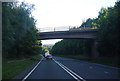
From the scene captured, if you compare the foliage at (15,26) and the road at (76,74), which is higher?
the foliage at (15,26)

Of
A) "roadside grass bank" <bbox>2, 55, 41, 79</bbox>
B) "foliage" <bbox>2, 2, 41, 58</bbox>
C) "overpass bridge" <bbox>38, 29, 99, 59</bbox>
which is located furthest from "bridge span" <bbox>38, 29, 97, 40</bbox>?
Answer: "roadside grass bank" <bbox>2, 55, 41, 79</bbox>

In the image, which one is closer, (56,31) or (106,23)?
(106,23)

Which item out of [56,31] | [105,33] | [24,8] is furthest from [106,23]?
[56,31]

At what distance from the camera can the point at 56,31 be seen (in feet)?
176

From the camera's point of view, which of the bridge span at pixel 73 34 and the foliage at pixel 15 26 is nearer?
the foliage at pixel 15 26

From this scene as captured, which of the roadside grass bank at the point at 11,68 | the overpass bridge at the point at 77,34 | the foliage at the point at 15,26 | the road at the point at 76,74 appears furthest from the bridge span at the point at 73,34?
the road at the point at 76,74

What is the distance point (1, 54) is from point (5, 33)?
3796 millimetres

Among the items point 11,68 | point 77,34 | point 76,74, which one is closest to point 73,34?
point 77,34

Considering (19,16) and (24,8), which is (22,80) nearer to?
(19,16)

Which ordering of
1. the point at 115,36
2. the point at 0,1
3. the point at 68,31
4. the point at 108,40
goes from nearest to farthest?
1. the point at 0,1
2. the point at 115,36
3. the point at 108,40
4. the point at 68,31

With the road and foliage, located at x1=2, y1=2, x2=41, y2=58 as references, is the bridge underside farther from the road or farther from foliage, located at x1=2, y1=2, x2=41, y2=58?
the road

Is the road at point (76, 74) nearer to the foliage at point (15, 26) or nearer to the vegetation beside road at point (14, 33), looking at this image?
the vegetation beside road at point (14, 33)

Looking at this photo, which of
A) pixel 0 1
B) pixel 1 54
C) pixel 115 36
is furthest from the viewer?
pixel 115 36

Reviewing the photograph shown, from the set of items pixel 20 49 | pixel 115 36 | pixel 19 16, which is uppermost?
pixel 19 16
